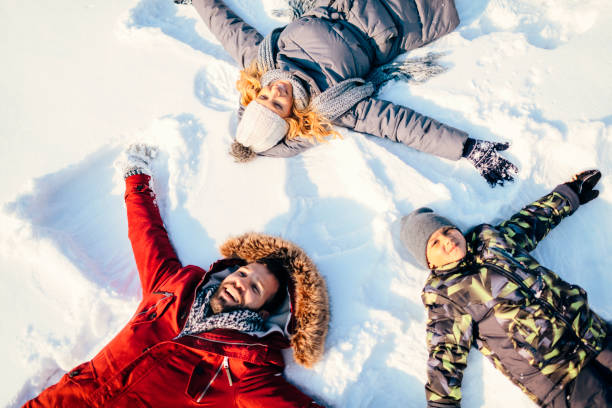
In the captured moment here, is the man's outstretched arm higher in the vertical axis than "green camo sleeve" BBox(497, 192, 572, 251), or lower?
higher

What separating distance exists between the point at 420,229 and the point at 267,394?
1334 millimetres

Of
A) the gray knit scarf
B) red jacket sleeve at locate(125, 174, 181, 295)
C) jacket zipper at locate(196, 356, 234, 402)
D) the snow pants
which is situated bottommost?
the snow pants

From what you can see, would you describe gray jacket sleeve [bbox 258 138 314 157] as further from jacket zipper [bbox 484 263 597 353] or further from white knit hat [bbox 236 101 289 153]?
jacket zipper [bbox 484 263 597 353]

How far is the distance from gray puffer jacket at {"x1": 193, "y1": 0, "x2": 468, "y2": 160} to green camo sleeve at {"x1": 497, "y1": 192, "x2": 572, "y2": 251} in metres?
0.60

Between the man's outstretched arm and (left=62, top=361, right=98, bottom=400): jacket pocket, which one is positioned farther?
the man's outstretched arm

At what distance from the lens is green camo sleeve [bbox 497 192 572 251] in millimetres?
2176

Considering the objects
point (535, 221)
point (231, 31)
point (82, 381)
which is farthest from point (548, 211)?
point (82, 381)

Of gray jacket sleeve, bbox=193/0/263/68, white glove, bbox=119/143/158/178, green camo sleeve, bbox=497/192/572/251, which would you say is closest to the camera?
green camo sleeve, bbox=497/192/572/251

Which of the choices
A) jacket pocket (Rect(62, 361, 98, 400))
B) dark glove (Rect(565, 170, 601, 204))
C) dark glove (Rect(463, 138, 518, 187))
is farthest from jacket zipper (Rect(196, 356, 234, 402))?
dark glove (Rect(565, 170, 601, 204))

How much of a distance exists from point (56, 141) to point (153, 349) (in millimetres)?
2013

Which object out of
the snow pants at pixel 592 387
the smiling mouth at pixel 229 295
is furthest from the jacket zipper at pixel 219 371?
the snow pants at pixel 592 387

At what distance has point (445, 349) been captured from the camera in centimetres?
199

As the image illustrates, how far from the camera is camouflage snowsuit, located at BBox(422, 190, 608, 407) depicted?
191cm

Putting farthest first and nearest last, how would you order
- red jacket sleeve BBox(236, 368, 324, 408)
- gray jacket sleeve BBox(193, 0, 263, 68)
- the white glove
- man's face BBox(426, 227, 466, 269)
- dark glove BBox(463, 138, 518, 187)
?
gray jacket sleeve BBox(193, 0, 263, 68) < the white glove < dark glove BBox(463, 138, 518, 187) < man's face BBox(426, 227, 466, 269) < red jacket sleeve BBox(236, 368, 324, 408)
